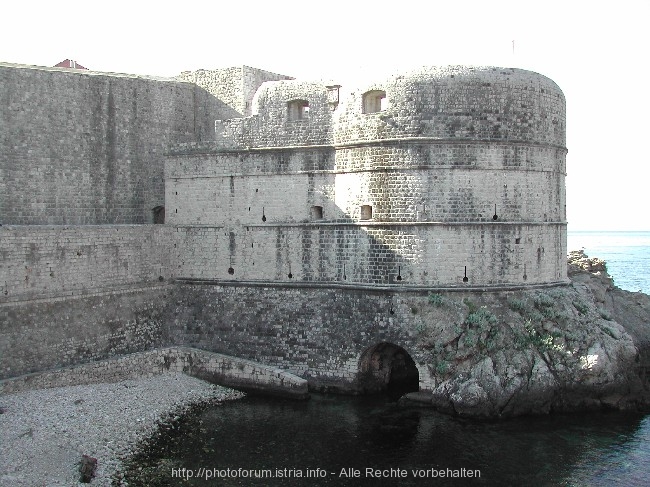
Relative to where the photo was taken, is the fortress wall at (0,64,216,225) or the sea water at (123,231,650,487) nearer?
the sea water at (123,231,650,487)

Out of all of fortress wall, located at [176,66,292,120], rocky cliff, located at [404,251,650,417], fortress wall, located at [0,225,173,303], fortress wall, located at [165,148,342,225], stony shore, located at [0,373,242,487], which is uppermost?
fortress wall, located at [176,66,292,120]

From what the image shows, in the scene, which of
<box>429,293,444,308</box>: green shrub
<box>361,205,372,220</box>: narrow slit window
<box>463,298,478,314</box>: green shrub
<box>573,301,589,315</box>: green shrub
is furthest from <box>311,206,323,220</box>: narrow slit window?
<box>573,301,589,315</box>: green shrub

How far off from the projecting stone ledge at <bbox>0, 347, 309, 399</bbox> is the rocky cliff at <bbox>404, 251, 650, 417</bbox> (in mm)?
3862

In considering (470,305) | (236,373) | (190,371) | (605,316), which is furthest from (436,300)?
(190,371)

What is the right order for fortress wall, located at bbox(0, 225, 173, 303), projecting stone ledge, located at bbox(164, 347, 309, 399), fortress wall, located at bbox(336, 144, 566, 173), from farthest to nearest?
projecting stone ledge, located at bbox(164, 347, 309, 399)
fortress wall, located at bbox(336, 144, 566, 173)
fortress wall, located at bbox(0, 225, 173, 303)

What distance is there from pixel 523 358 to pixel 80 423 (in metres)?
11.6

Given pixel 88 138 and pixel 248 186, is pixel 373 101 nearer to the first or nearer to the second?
pixel 248 186

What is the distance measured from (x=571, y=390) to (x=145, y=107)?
1611 cm

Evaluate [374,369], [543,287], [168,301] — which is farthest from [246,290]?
[543,287]

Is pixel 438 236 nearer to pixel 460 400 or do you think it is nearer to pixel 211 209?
pixel 460 400

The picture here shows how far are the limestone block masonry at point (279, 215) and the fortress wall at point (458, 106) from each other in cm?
4

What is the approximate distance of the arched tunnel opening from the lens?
21.4 m

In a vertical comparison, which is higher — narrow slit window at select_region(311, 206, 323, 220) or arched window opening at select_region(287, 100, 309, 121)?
arched window opening at select_region(287, 100, 309, 121)

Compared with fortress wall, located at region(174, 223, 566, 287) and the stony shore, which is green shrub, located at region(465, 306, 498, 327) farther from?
the stony shore
